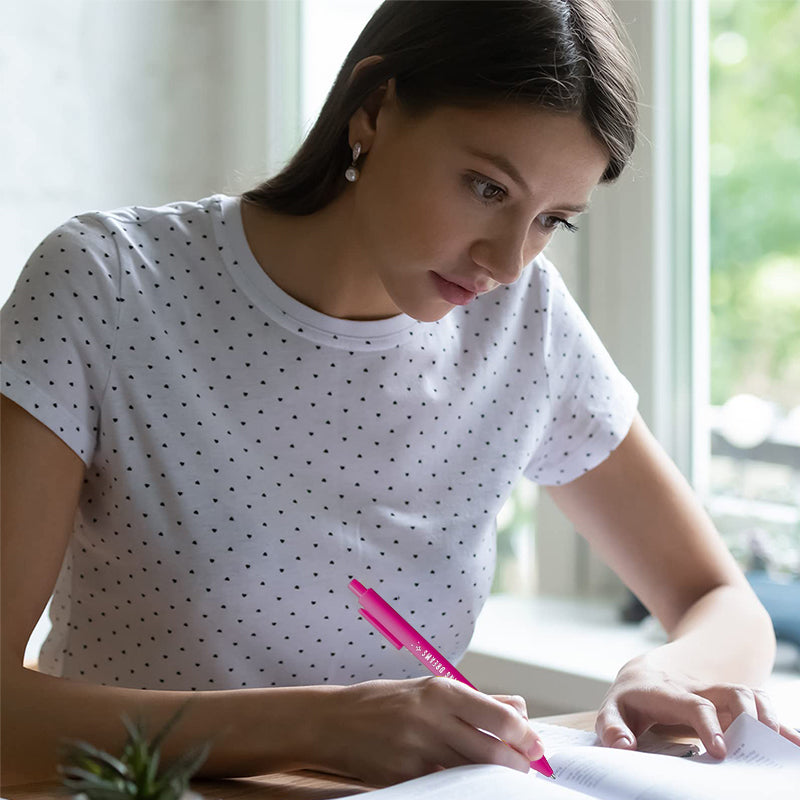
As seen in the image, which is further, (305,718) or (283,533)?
(283,533)

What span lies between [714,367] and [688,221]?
24 cm

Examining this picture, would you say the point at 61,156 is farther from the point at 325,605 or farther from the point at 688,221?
the point at 325,605

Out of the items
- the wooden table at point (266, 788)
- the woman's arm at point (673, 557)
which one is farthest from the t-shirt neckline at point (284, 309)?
the wooden table at point (266, 788)

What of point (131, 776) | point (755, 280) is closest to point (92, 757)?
point (131, 776)

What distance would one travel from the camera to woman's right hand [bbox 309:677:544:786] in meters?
0.77

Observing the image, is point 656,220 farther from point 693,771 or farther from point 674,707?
point 693,771

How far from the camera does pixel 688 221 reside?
6.19 ft

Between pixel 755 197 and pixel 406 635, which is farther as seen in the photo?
pixel 755 197

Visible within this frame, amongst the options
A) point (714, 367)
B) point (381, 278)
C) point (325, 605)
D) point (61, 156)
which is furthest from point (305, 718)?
point (61, 156)

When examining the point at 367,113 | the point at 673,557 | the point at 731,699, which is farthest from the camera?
the point at 673,557

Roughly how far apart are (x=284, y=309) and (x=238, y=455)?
148 mm

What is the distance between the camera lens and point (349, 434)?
1121 millimetres

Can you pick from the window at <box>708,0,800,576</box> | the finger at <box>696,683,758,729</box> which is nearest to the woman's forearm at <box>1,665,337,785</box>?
the finger at <box>696,683,758,729</box>

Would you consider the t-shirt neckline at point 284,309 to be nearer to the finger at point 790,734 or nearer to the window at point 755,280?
the finger at point 790,734
